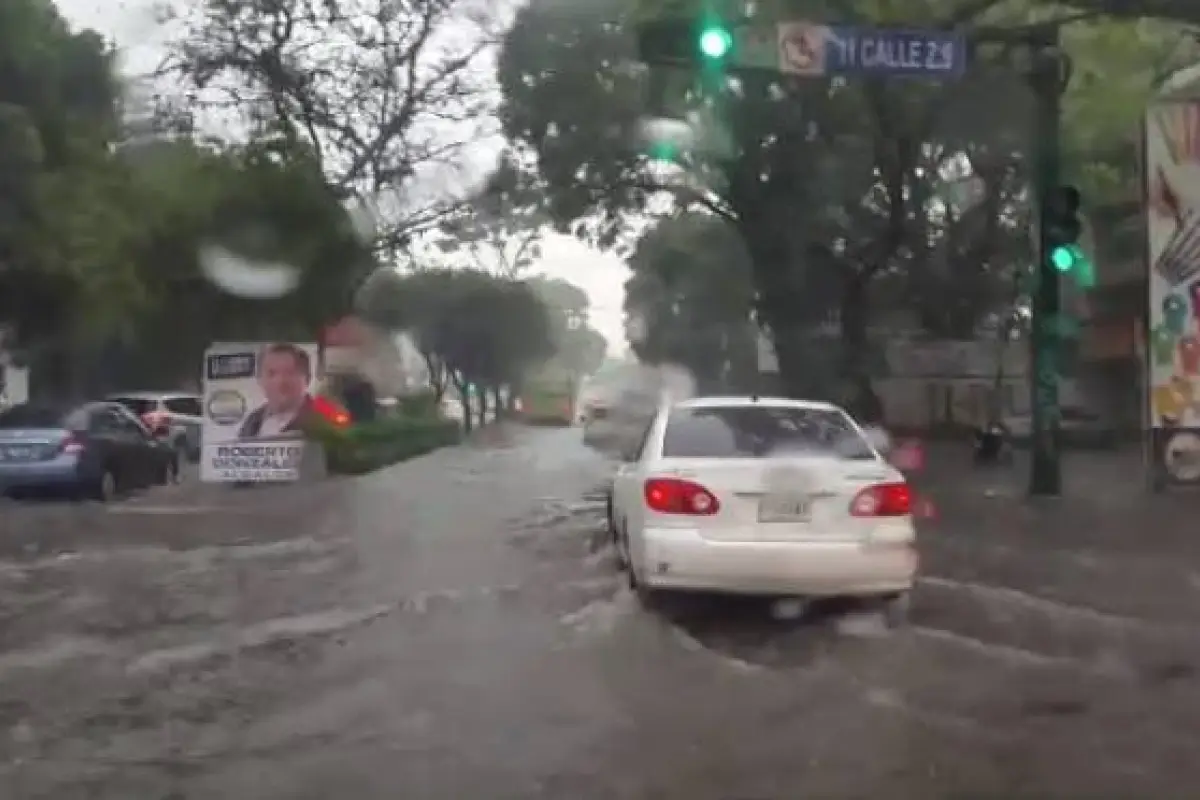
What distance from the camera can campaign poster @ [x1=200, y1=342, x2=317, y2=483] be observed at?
2453 cm

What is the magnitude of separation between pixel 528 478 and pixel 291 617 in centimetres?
1642

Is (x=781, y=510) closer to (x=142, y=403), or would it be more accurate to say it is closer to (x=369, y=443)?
(x=369, y=443)

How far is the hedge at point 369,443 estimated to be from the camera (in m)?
28.4

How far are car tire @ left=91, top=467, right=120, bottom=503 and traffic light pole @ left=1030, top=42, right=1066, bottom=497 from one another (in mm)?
11616

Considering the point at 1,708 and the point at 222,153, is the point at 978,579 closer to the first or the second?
the point at 1,708

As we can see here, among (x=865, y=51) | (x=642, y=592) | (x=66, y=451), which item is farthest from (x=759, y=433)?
(x=66, y=451)

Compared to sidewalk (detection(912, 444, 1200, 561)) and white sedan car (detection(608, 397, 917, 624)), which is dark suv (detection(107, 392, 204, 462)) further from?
white sedan car (detection(608, 397, 917, 624))

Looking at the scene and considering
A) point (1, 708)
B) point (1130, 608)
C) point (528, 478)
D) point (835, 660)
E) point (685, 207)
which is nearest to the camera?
point (1, 708)

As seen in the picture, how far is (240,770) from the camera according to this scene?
7.02m

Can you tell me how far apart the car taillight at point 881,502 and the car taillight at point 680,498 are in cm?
84

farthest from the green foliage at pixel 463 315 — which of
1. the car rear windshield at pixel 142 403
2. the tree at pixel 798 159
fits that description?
the car rear windshield at pixel 142 403

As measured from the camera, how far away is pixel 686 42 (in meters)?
16.0

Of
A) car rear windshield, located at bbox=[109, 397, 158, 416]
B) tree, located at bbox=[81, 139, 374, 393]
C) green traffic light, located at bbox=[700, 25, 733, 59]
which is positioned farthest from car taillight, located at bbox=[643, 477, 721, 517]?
car rear windshield, located at bbox=[109, 397, 158, 416]

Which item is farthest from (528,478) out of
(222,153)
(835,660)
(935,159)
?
(835,660)
